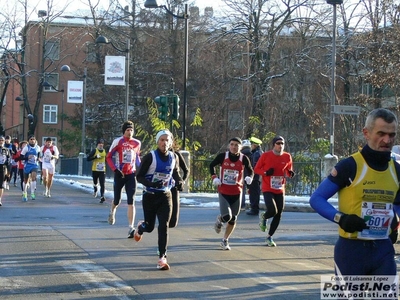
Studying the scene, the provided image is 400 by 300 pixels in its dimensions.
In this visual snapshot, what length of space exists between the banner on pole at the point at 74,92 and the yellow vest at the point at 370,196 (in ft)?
135

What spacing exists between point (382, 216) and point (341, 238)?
31cm

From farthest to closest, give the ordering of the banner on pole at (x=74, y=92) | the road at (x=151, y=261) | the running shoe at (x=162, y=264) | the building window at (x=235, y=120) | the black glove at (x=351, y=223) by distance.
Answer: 1. the banner on pole at (x=74, y=92)
2. the building window at (x=235, y=120)
3. the running shoe at (x=162, y=264)
4. the road at (x=151, y=261)
5. the black glove at (x=351, y=223)

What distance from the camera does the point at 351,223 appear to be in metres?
4.91

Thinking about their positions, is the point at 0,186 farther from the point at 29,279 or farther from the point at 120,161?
the point at 29,279

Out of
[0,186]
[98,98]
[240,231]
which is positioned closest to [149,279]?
[240,231]

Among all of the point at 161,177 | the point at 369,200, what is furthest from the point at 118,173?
the point at 369,200

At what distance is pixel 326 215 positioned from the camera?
5.13 metres

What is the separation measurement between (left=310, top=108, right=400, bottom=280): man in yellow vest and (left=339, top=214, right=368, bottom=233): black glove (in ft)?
0.09

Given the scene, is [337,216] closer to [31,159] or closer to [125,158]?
[125,158]

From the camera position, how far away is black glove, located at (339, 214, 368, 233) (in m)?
4.91

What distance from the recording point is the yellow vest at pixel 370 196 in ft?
16.7

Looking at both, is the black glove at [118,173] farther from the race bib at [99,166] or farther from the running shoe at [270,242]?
the race bib at [99,166]

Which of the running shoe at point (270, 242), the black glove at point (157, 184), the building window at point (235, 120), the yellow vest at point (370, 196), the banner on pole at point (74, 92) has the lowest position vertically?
the running shoe at point (270, 242)

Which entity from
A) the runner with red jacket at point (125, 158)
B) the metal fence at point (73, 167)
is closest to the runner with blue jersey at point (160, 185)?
the runner with red jacket at point (125, 158)
